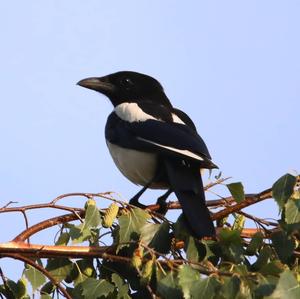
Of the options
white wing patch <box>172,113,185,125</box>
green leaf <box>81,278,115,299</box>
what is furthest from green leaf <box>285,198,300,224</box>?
white wing patch <box>172,113,185,125</box>

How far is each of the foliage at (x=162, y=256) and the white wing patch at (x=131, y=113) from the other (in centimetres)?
154

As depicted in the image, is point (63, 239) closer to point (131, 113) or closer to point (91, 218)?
point (91, 218)

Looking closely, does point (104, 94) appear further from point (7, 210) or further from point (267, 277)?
point (267, 277)

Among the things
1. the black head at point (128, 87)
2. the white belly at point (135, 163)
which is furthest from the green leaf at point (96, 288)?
the black head at point (128, 87)

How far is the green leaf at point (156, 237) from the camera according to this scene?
3283 mm

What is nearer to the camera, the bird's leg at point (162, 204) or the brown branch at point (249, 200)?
the brown branch at point (249, 200)

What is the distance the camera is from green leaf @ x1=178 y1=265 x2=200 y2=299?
2.75m

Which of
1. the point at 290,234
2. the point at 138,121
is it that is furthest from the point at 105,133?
the point at 290,234

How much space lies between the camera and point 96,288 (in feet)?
10.5

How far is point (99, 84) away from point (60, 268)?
8.96 feet

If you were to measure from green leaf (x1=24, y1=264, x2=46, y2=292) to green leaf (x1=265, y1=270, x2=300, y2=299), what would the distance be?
1.19 metres

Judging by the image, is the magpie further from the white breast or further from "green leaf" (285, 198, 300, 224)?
"green leaf" (285, 198, 300, 224)

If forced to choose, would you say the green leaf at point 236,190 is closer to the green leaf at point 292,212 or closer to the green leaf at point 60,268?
the green leaf at point 292,212

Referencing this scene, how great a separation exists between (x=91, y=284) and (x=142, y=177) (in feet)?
6.35
